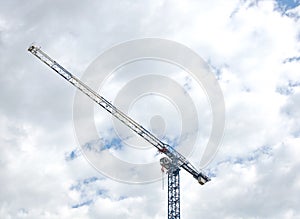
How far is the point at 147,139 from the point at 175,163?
43.0ft

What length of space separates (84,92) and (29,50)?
70.8 feet

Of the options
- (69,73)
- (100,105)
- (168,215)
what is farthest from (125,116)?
(168,215)

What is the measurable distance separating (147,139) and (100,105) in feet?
62.3

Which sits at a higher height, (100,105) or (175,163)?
(100,105)

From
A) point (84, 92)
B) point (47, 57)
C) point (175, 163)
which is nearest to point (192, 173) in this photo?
point (175, 163)

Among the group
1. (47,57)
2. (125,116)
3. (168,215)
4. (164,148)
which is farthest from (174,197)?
(47,57)

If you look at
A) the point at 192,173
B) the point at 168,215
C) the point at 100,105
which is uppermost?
the point at 100,105

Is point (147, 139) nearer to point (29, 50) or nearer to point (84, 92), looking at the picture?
point (84, 92)

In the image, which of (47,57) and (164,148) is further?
(164,148)

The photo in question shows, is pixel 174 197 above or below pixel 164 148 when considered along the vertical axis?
below

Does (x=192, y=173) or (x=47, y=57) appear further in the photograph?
(x=192, y=173)

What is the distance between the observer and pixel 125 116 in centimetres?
16075

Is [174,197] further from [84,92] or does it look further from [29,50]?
[29,50]

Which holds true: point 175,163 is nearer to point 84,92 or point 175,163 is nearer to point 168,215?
point 168,215
